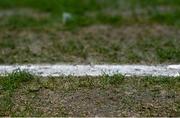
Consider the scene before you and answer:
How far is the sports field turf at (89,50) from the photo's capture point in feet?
17.8

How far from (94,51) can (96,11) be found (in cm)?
279

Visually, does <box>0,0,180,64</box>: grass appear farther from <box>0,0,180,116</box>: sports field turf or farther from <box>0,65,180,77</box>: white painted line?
<box>0,65,180,77</box>: white painted line

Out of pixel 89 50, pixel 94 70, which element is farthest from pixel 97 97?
pixel 89 50

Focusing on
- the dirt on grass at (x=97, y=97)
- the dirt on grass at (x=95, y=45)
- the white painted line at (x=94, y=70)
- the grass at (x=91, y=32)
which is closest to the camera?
the dirt on grass at (x=97, y=97)

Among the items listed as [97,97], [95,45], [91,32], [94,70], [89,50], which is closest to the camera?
[97,97]

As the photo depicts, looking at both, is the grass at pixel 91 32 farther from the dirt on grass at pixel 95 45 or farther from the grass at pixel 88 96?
the grass at pixel 88 96

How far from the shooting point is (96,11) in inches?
405

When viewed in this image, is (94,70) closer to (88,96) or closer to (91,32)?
(88,96)

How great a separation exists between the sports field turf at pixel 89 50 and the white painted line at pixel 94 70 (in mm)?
226

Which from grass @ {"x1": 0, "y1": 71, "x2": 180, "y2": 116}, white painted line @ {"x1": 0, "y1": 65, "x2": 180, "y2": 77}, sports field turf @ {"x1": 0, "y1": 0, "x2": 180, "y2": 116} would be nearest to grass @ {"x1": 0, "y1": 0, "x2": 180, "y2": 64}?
sports field turf @ {"x1": 0, "y1": 0, "x2": 180, "y2": 116}

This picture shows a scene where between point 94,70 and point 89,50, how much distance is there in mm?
1131

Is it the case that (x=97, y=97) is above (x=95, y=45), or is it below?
below

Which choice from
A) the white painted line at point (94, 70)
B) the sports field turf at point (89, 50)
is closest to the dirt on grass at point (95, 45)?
the sports field turf at point (89, 50)

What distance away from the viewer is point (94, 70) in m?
6.63
